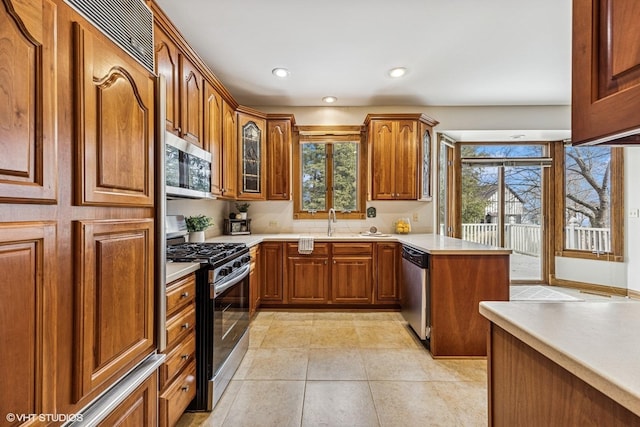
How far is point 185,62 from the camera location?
2.30 metres

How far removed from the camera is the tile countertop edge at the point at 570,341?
1.71ft

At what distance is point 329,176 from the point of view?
425 cm

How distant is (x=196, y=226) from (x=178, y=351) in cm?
151

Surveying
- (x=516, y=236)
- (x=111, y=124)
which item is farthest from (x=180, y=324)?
(x=516, y=236)

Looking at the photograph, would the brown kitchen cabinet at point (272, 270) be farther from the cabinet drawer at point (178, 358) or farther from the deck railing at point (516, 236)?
the deck railing at point (516, 236)

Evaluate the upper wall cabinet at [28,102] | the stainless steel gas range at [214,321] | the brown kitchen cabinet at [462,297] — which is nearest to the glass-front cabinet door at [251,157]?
the stainless steel gas range at [214,321]

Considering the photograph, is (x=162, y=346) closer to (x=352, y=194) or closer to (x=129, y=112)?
(x=129, y=112)

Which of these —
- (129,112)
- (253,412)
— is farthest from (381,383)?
(129,112)

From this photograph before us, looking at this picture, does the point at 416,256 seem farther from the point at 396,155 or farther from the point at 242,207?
the point at 242,207

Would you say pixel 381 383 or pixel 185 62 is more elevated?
pixel 185 62

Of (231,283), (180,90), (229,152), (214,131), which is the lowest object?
(231,283)

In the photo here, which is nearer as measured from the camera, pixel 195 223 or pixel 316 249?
pixel 195 223

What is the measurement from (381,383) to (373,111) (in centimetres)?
333

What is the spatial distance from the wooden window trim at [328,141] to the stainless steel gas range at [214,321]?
2.06 meters
